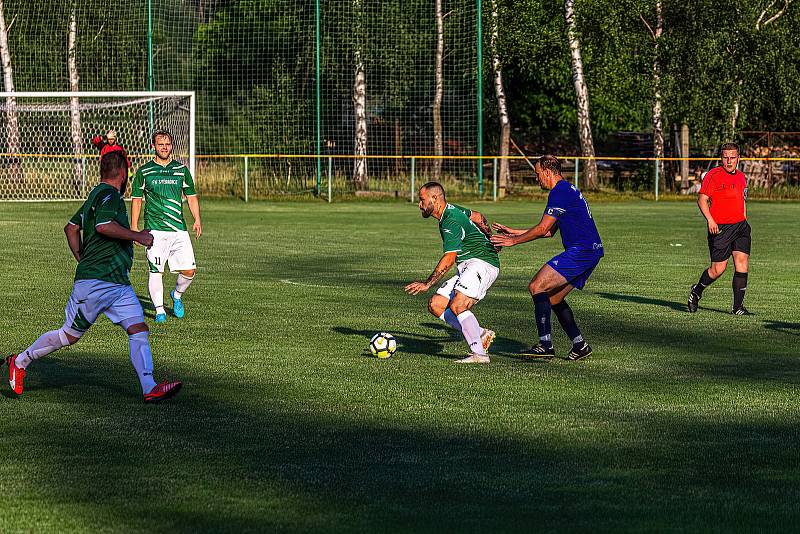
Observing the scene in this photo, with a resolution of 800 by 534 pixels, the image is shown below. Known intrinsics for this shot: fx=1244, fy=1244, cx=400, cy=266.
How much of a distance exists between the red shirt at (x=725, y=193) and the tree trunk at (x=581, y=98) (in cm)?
2776

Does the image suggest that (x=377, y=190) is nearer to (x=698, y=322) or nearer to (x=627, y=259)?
(x=627, y=259)

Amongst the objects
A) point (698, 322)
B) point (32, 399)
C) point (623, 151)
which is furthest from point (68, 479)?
point (623, 151)

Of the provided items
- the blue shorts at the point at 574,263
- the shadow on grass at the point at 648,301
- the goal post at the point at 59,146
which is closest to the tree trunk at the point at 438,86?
the goal post at the point at 59,146

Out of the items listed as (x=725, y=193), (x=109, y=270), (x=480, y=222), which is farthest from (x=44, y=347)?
(x=725, y=193)

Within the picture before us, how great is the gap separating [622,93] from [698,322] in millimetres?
31960

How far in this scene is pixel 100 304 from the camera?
8188 mm

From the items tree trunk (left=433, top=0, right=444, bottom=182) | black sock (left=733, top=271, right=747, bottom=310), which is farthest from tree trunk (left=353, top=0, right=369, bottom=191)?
black sock (left=733, top=271, right=747, bottom=310)

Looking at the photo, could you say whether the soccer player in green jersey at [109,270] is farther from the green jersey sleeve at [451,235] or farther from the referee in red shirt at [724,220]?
the referee in red shirt at [724,220]

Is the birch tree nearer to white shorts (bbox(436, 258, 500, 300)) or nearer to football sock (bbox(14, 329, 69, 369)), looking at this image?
white shorts (bbox(436, 258, 500, 300))

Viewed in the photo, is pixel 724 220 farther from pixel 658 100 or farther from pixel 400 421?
pixel 658 100

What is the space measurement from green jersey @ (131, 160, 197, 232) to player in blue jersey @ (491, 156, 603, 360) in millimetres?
4327

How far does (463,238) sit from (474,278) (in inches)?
13.3

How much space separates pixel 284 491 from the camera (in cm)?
613

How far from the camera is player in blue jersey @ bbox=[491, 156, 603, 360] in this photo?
10.1 metres
